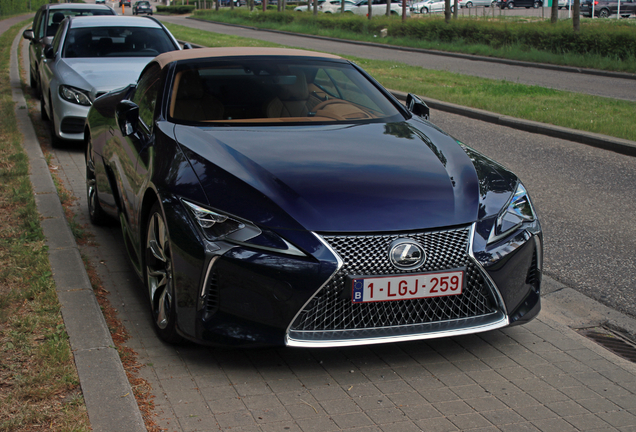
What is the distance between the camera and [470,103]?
12523 mm

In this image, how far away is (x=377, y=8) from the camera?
169 feet

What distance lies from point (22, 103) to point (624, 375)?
11.2m

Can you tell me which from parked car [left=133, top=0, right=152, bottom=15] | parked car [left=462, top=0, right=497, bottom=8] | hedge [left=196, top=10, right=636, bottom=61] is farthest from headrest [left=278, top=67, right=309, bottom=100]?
parked car [left=133, top=0, right=152, bottom=15]

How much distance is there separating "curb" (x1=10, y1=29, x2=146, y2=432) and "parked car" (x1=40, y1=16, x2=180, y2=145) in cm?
300

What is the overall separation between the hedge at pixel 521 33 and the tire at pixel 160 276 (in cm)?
1959

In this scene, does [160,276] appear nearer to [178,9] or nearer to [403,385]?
[403,385]

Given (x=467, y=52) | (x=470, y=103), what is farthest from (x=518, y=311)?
(x=467, y=52)

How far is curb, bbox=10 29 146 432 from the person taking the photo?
287 centimetres

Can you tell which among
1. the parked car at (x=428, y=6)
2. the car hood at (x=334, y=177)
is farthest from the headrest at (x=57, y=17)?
the parked car at (x=428, y=6)

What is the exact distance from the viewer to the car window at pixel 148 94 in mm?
4579

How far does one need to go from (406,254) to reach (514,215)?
73 centimetres

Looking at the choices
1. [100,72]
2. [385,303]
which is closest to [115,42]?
[100,72]

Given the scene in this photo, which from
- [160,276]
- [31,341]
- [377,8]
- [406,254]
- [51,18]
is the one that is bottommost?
[31,341]

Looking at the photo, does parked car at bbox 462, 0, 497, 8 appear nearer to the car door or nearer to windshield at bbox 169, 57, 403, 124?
windshield at bbox 169, 57, 403, 124
